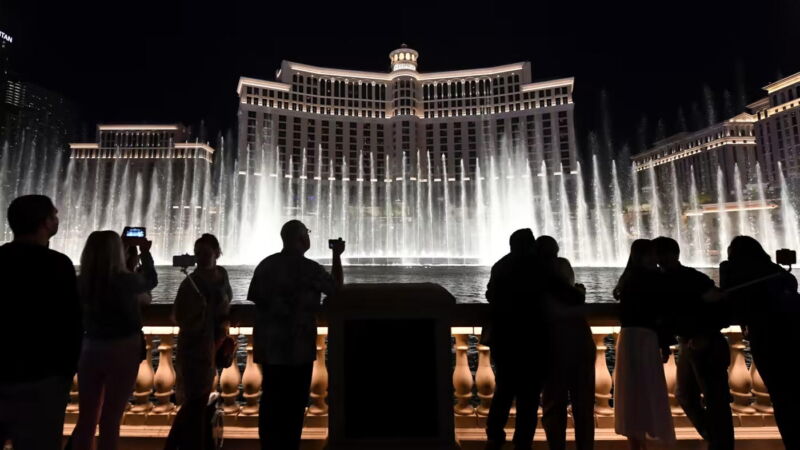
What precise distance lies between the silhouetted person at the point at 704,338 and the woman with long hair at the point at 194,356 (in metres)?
3.75

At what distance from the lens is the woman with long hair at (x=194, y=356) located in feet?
10.2

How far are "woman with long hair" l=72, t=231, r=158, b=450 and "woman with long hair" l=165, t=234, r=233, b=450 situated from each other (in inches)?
12.7

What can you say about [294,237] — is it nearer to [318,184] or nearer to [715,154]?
[318,184]

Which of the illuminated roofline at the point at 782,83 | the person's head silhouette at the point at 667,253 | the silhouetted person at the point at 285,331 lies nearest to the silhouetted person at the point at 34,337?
the silhouetted person at the point at 285,331

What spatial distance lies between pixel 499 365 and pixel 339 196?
8196 centimetres

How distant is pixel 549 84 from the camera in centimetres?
8194

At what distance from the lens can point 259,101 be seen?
7869cm

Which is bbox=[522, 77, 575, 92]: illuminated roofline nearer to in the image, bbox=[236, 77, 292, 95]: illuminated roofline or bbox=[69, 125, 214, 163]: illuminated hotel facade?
bbox=[236, 77, 292, 95]: illuminated roofline

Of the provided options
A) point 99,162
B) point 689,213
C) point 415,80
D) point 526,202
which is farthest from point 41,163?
point 689,213

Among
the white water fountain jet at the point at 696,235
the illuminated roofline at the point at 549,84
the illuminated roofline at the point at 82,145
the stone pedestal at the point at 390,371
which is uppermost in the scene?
the illuminated roofline at the point at 549,84

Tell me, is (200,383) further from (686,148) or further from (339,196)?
(686,148)

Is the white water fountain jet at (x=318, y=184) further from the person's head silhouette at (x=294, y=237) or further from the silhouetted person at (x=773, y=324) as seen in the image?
the silhouetted person at (x=773, y=324)

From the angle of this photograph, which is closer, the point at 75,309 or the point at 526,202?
the point at 75,309

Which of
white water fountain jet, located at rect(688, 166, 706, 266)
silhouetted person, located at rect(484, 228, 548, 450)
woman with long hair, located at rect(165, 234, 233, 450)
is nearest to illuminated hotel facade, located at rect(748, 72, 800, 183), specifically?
white water fountain jet, located at rect(688, 166, 706, 266)
